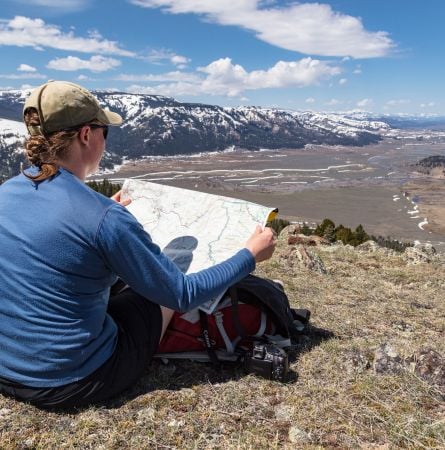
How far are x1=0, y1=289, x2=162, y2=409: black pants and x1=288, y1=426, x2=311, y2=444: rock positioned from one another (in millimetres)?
1401

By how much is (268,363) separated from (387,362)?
4.32 ft

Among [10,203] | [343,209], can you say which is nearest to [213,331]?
[10,203]

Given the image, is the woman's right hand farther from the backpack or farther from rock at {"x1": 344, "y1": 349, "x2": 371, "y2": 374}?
rock at {"x1": 344, "y1": 349, "x2": 371, "y2": 374}

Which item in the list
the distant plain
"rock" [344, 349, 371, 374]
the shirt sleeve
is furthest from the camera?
the distant plain

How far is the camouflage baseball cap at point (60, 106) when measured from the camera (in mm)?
2895

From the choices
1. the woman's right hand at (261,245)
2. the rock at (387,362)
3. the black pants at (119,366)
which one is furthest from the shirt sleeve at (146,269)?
the rock at (387,362)

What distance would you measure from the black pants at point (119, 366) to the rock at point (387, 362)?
2.34 metres

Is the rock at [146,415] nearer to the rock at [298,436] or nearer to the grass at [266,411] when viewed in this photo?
the grass at [266,411]

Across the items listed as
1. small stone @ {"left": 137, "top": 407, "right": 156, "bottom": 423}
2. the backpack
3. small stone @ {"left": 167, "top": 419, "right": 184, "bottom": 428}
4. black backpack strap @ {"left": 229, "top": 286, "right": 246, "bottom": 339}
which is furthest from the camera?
small stone @ {"left": 137, "top": 407, "right": 156, "bottom": 423}

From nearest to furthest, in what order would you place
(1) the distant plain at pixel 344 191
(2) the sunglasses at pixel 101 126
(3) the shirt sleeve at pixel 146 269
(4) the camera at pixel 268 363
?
(3) the shirt sleeve at pixel 146 269, (2) the sunglasses at pixel 101 126, (4) the camera at pixel 268 363, (1) the distant plain at pixel 344 191

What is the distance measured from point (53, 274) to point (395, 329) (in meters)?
4.99

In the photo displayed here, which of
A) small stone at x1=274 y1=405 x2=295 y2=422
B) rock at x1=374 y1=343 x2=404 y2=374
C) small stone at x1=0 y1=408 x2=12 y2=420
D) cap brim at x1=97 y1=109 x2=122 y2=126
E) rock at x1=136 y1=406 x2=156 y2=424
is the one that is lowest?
small stone at x1=274 y1=405 x2=295 y2=422

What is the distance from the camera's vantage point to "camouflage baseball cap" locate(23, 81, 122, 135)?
289cm

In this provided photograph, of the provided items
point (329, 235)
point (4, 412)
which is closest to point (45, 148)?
point (4, 412)
